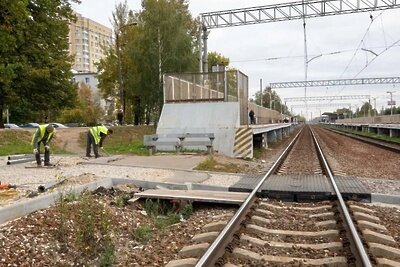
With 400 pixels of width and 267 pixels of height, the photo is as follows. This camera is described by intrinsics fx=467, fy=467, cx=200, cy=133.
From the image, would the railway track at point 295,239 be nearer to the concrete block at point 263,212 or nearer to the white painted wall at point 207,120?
the concrete block at point 263,212

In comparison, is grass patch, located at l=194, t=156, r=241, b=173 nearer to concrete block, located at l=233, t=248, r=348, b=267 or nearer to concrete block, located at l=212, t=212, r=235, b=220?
concrete block, located at l=212, t=212, r=235, b=220

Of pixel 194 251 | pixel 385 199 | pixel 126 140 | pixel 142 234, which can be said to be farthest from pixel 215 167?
pixel 126 140

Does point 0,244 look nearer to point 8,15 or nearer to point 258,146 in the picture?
point 8,15

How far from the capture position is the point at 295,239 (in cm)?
616

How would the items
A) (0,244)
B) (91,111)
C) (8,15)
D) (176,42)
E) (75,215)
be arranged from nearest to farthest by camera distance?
(0,244) → (75,215) → (8,15) → (176,42) → (91,111)

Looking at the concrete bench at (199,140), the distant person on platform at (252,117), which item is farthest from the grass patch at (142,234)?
the distant person on platform at (252,117)

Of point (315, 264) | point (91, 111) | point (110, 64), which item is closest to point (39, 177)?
point (315, 264)

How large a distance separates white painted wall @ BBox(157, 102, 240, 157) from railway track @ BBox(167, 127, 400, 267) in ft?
38.8

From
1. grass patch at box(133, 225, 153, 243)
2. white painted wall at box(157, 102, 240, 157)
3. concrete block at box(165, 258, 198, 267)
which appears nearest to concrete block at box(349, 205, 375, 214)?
grass patch at box(133, 225, 153, 243)

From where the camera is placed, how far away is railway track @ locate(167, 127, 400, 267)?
5113 mm

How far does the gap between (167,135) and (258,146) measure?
8780 mm

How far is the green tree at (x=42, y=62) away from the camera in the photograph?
31792 mm

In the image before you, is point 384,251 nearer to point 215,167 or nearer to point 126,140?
point 215,167

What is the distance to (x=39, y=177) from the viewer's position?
11.5 meters
